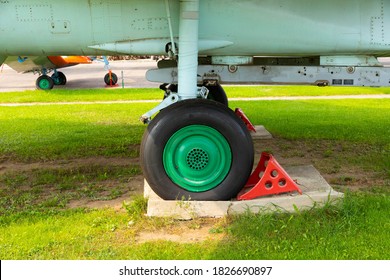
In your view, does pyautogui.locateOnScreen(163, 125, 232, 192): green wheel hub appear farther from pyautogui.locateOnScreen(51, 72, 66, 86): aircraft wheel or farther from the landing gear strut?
pyautogui.locateOnScreen(51, 72, 66, 86): aircraft wheel

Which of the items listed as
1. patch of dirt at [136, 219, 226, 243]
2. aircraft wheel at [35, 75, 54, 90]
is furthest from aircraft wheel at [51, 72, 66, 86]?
patch of dirt at [136, 219, 226, 243]

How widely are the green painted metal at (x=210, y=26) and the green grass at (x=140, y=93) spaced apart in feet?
29.9

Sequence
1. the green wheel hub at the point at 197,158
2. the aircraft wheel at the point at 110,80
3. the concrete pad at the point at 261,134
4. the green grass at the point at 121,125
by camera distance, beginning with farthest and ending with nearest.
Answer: the aircraft wheel at the point at 110,80
the concrete pad at the point at 261,134
the green grass at the point at 121,125
the green wheel hub at the point at 197,158

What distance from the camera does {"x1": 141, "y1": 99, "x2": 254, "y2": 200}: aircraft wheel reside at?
14.9ft

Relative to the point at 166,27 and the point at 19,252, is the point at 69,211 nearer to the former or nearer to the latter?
the point at 19,252

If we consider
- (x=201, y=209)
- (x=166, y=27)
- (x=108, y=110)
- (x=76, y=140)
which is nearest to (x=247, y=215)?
(x=201, y=209)

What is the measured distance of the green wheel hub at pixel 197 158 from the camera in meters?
4.61

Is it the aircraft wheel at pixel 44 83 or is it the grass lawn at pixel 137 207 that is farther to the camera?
the aircraft wheel at pixel 44 83

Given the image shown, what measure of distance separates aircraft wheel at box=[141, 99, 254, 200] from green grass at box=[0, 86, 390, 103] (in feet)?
31.5

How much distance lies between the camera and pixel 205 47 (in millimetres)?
4957

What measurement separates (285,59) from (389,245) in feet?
8.47

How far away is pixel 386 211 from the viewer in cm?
449

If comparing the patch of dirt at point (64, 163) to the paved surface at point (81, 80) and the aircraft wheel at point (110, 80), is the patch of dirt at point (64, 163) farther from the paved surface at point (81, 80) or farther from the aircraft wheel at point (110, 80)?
the aircraft wheel at point (110, 80)

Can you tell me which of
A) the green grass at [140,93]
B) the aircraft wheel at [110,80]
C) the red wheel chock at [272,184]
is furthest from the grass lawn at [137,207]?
the aircraft wheel at [110,80]
